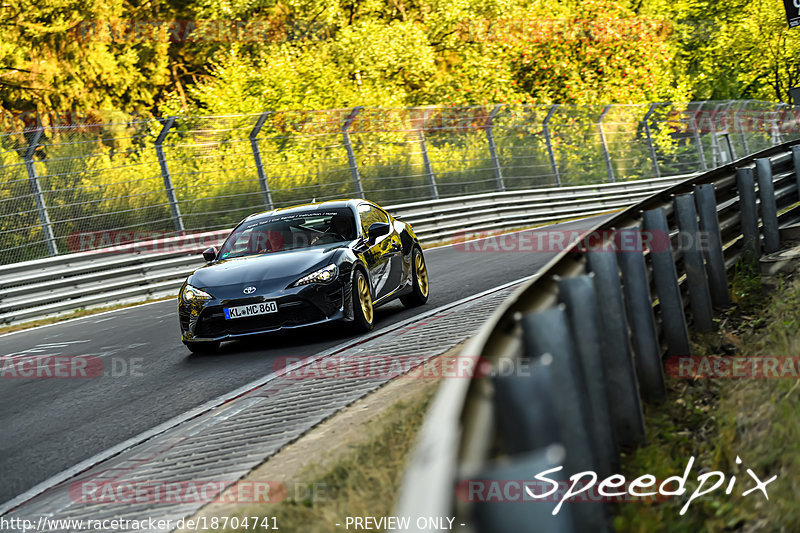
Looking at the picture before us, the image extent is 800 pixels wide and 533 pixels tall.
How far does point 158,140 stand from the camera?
18594 mm

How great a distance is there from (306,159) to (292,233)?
11.8m

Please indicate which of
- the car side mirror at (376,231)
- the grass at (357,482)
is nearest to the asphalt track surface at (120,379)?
the car side mirror at (376,231)

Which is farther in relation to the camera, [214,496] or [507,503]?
[214,496]

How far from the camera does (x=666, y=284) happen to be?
255 inches

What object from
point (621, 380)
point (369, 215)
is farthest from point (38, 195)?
point (621, 380)

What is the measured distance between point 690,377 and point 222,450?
2.91 m

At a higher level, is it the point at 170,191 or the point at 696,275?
the point at 170,191

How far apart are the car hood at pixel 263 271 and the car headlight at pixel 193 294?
0.05 meters

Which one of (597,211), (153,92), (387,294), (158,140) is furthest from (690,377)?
(153,92)

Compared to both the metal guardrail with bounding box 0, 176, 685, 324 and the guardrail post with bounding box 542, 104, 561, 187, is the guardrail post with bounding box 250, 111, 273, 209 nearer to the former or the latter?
the metal guardrail with bounding box 0, 176, 685, 324

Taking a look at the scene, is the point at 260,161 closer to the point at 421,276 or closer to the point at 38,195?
the point at 38,195

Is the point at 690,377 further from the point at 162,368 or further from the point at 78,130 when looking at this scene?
the point at 78,130

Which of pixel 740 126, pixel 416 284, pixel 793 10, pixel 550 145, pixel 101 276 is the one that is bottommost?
pixel 740 126

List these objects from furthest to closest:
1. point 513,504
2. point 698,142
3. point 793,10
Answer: point 698,142
point 793,10
point 513,504
